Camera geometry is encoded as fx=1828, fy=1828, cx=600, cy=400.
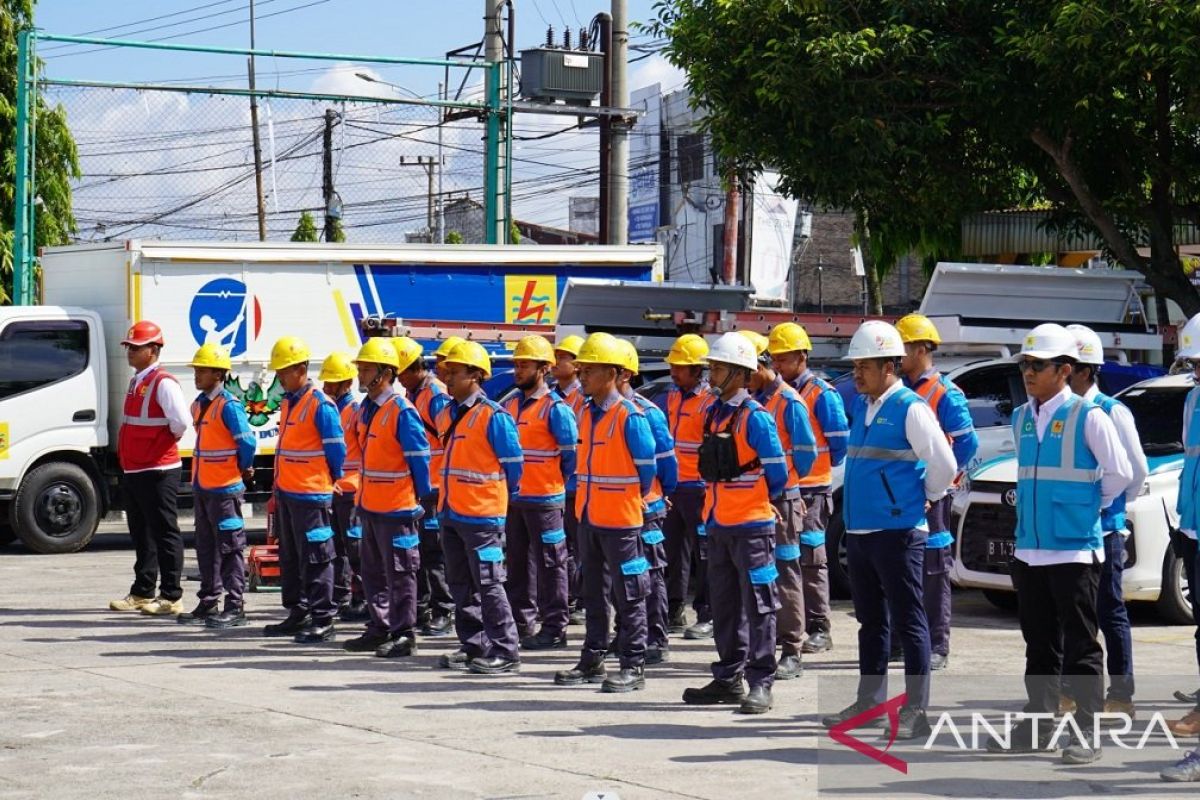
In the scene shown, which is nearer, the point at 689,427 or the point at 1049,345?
the point at 1049,345

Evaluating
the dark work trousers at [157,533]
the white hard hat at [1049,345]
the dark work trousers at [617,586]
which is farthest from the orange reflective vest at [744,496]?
the dark work trousers at [157,533]

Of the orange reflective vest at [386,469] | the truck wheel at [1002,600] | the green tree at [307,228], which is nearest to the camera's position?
the orange reflective vest at [386,469]

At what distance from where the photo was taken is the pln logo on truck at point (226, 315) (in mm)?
18203

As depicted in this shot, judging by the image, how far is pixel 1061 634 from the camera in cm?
816

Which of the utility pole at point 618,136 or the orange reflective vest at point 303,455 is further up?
the utility pole at point 618,136

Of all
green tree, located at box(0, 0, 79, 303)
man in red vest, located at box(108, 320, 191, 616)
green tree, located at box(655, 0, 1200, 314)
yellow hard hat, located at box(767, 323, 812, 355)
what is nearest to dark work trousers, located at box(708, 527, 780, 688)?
yellow hard hat, located at box(767, 323, 812, 355)

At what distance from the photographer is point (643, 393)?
51.2ft

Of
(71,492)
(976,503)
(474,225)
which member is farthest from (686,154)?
(976,503)

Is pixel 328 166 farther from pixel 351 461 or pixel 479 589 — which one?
pixel 479 589

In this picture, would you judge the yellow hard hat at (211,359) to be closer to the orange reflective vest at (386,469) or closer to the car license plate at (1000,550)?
the orange reflective vest at (386,469)

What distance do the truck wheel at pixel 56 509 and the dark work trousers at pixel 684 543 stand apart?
7719 mm

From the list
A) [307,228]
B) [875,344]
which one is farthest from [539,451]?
[307,228]

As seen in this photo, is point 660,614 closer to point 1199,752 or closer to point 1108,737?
point 1108,737

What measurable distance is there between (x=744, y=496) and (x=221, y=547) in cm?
482
